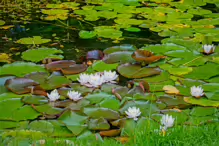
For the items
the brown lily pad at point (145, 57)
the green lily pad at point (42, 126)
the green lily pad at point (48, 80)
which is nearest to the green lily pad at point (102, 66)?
the brown lily pad at point (145, 57)

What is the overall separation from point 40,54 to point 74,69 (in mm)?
460

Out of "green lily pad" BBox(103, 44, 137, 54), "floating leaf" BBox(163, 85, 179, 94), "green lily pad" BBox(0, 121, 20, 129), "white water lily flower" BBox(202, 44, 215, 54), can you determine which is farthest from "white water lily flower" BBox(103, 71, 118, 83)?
"white water lily flower" BBox(202, 44, 215, 54)

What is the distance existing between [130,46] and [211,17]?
4.67 feet

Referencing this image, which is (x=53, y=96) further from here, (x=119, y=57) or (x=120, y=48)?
(x=120, y=48)

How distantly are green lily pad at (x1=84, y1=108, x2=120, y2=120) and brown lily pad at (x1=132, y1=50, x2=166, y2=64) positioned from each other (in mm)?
805

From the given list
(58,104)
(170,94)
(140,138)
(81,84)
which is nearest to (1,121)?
(58,104)

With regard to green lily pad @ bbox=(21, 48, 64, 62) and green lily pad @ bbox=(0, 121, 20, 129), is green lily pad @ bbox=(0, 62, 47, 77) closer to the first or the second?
green lily pad @ bbox=(21, 48, 64, 62)

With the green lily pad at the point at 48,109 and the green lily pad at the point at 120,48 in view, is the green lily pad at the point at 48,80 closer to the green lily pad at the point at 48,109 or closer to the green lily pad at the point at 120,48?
the green lily pad at the point at 48,109

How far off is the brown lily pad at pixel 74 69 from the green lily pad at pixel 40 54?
280 millimetres

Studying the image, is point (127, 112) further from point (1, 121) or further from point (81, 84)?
point (1, 121)

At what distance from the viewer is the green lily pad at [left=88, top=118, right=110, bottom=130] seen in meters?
→ 2.60

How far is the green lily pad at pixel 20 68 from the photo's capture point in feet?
10.8

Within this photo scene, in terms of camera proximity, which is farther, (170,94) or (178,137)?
(170,94)

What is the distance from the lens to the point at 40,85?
10.3ft
